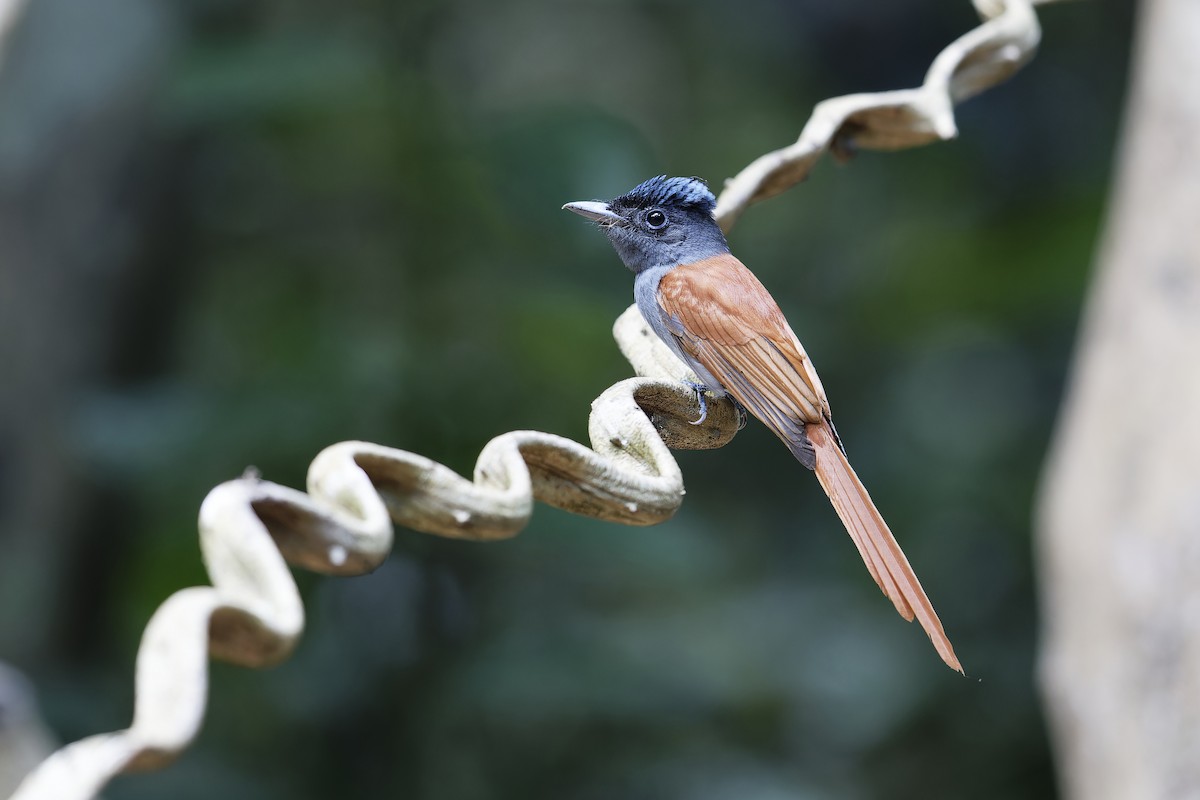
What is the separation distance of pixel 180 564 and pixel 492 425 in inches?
42.1

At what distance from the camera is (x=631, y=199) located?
3.31m

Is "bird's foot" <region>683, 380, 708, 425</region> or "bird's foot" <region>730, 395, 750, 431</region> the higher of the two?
"bird's foot" <region>683, 380, 708, 425</region>

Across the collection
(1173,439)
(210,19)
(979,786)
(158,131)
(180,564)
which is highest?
(210,19)

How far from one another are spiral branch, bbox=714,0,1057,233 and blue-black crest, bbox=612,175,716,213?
410mm

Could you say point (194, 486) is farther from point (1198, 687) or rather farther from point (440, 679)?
point (1198, 687)

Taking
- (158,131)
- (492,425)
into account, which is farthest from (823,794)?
(158,131)

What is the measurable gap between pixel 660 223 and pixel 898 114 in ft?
2.31

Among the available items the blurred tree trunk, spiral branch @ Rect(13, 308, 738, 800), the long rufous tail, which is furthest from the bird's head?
the blurred tree trunk

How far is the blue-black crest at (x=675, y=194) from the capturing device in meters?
3.25

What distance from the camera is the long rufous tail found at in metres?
2.16

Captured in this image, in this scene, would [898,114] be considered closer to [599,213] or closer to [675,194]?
[675,194]

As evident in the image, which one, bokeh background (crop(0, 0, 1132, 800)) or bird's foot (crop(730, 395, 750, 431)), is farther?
bokeh background (crop(0, 0, 1132, 800))

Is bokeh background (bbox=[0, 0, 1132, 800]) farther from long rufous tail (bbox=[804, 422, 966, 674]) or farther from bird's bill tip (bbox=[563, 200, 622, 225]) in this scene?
long rufous tail (bbox=[804, 422, 966, 674])

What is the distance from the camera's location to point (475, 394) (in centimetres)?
452
